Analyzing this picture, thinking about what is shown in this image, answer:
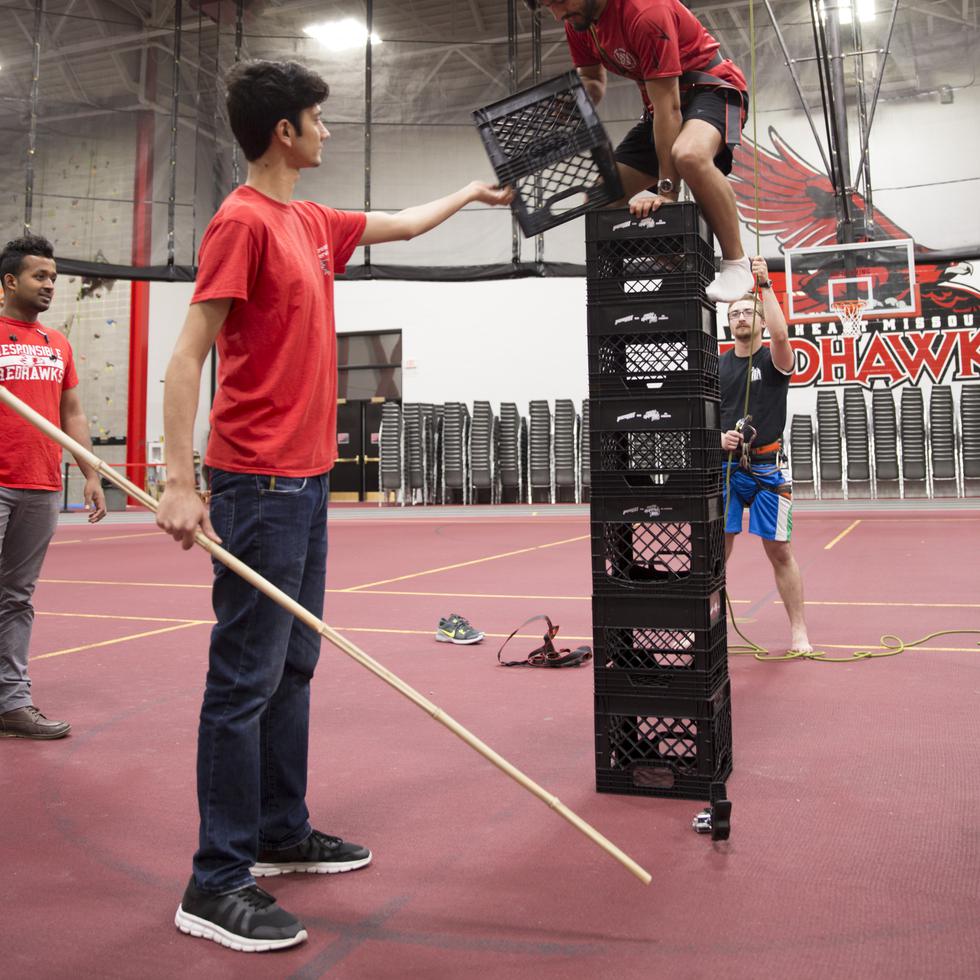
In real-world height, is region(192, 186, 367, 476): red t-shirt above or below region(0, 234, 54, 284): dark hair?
below

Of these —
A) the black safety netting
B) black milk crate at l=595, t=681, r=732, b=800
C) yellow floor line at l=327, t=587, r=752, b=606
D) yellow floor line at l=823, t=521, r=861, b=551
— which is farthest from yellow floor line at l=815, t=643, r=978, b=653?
the black safety netting

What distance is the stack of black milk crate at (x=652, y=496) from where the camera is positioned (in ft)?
9.23

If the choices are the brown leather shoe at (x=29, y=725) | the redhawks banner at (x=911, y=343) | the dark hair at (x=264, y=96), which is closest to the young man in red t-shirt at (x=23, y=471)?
the brown leather shoe at (x=29, y=725)

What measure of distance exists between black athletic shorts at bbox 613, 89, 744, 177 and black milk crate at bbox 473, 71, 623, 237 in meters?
0.31

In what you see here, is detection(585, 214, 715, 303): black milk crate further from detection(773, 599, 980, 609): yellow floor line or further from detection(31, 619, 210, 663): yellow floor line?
detection(773, 599, 980, 609): yellow floor line

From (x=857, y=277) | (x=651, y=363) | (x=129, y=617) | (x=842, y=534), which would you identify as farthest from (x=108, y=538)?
(x=651, y=363)

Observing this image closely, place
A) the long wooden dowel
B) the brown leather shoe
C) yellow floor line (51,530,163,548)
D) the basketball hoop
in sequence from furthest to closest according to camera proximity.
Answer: the basketball hoop, yellow floor line (51,530,163,548), the brown leather shoe, the long wooden dowel

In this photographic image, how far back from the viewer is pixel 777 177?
13.5 metres

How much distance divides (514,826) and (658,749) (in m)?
0.57

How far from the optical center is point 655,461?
2.89 m

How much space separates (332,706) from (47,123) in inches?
514

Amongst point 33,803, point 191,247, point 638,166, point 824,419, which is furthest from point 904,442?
Result: point 33,803

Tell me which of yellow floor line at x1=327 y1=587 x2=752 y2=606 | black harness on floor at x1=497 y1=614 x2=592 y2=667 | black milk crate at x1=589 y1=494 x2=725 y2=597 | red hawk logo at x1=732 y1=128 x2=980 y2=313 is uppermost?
red hawk logo at x1=732 y1=128 x2=980 y2=313

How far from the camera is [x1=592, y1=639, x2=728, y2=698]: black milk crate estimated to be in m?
2.81
